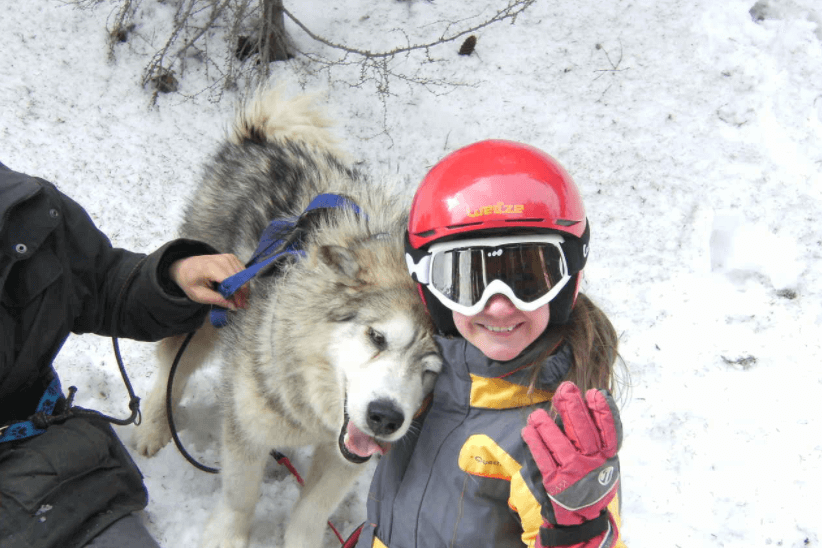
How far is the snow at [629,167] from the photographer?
10.0 ft

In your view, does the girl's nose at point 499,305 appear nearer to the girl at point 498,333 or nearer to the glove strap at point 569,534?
the girl at point 498,333

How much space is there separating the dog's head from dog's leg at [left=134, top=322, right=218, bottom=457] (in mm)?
1144

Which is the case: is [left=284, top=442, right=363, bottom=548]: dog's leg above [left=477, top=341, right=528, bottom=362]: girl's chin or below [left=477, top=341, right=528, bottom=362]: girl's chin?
below

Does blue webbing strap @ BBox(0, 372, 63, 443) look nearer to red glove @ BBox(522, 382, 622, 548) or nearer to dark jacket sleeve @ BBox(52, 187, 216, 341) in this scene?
dark jacket sleeve @ BBox(52, 187, 216, 341)

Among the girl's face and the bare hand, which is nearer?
the girl's face

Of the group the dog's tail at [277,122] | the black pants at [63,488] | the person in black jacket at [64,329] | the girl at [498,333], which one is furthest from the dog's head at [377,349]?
the dog's tail at [277,122]

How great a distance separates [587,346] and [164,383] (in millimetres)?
2175

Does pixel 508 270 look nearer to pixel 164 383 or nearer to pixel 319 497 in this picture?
pixel 319 497

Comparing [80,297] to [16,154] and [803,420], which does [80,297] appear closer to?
[16,154]

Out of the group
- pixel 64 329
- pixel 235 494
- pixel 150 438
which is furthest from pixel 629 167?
pixel 64 329

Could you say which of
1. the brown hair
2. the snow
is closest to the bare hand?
the snow

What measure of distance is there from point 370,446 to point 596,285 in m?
2.37

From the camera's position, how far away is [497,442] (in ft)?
5.73

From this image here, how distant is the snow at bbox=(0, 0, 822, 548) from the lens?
3053mm
